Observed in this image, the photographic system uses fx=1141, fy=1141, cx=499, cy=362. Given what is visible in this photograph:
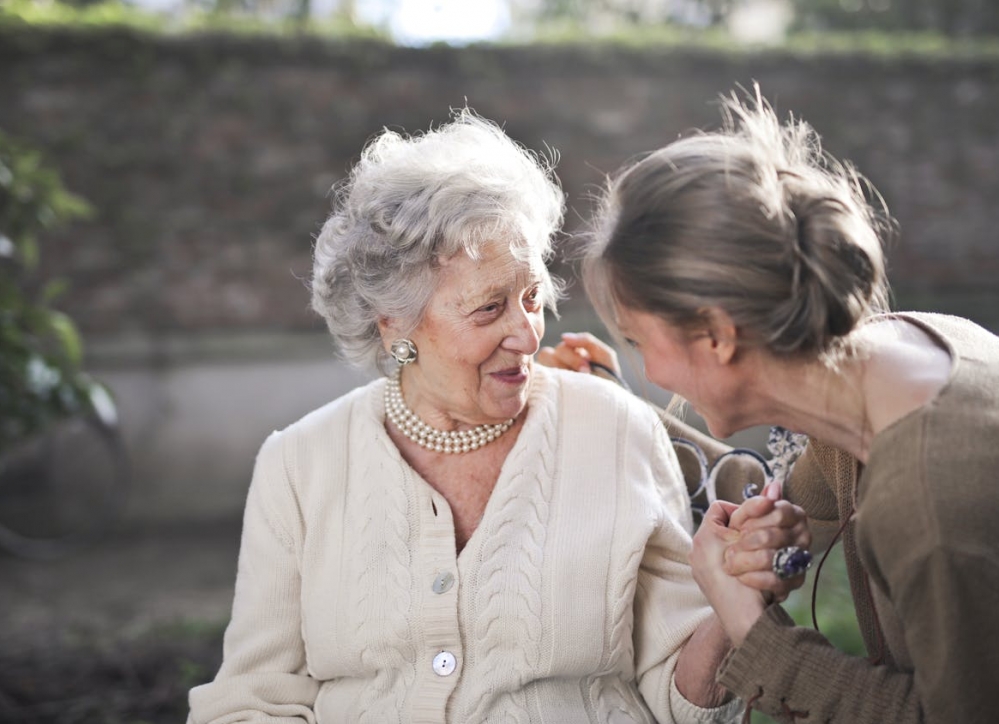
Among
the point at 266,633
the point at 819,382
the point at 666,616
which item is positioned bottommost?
the point at 266,633

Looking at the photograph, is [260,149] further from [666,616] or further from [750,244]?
[750,244]

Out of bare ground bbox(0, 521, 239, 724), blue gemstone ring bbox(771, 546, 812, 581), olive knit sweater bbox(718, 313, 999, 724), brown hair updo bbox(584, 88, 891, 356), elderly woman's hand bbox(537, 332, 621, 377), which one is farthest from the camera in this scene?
bare ground bbox(0, 521, 239, 724)

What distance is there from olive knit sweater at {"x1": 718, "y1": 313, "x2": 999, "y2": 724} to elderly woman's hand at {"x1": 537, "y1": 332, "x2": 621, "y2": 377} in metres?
0.94

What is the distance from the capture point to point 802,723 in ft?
6.31

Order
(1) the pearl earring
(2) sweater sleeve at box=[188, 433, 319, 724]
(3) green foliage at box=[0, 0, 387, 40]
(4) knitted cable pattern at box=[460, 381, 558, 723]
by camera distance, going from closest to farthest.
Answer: (4) knitted cable pattern at box=[460, 381, 558, 723], (2) sweater sleeve at box=[188, 433, 319, 724], (1) the pearl earring, (3) green foliage at box=[0, 0, 387, 40]

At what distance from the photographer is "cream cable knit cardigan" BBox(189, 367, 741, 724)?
229 cm

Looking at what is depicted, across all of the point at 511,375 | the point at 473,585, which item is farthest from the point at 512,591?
the point at 511,375

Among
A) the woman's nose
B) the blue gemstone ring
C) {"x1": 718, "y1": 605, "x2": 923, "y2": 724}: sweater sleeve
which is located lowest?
{"x1": 718, "y1": 605, "x2": 923, "y2": 724}: sweater sleeve

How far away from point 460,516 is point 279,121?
537 centimetres

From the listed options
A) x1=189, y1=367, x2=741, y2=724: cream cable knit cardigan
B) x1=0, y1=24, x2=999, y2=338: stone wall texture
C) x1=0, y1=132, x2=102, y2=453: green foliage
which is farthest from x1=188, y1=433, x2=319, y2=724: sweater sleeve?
x1=0, y1=24, x2=999, y2=338: stone wall texture

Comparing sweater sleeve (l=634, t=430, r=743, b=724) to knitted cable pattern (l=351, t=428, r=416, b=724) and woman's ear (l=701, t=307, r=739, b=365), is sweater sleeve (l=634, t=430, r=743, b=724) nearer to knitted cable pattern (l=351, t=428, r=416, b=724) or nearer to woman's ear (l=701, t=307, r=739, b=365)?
knitted cable pattern (l=351, t=428, r=416, b=724)

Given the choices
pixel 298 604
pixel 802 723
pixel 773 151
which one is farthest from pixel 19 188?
pixel 802 723

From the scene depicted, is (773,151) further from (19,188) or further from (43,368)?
(43,368)

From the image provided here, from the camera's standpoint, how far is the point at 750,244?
1.79 meters
